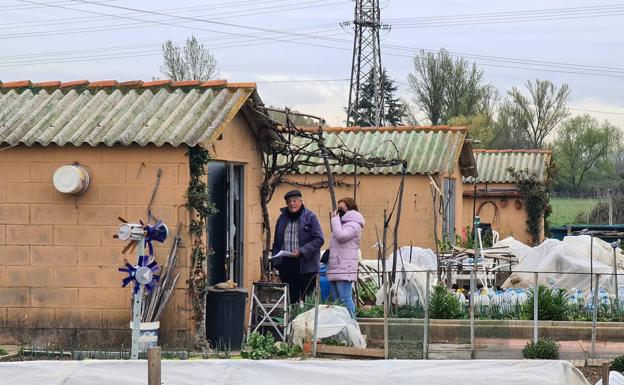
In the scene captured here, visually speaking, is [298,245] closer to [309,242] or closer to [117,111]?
[309,242]

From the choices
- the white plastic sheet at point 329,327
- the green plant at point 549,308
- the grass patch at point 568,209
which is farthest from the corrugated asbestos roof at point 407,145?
the grass patch at point 568,209

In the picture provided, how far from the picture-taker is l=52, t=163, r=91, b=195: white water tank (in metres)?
12.6

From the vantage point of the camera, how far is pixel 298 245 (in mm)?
13484

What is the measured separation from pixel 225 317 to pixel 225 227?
5.51ft

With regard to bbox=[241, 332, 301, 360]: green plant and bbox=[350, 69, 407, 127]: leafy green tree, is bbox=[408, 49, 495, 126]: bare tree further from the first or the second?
bbox=[241, 332, 301, 360]: green plant

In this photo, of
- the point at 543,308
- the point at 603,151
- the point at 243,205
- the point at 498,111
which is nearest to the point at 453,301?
the point at 543,308

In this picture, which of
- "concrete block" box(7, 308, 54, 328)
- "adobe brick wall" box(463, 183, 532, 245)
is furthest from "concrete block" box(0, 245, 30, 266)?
"adobe brick wall" box(463, 183, 532, 245)

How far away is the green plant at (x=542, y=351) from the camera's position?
11562 millimetres

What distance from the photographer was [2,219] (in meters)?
13.2

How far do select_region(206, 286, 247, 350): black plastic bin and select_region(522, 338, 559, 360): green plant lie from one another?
3326 mm

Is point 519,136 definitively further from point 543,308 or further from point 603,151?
point 543,308

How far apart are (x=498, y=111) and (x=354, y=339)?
45.6m

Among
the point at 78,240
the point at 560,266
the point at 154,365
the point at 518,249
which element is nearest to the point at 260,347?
the point at 78,240

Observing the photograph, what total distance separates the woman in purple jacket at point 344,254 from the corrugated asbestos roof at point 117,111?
74.0 inches
